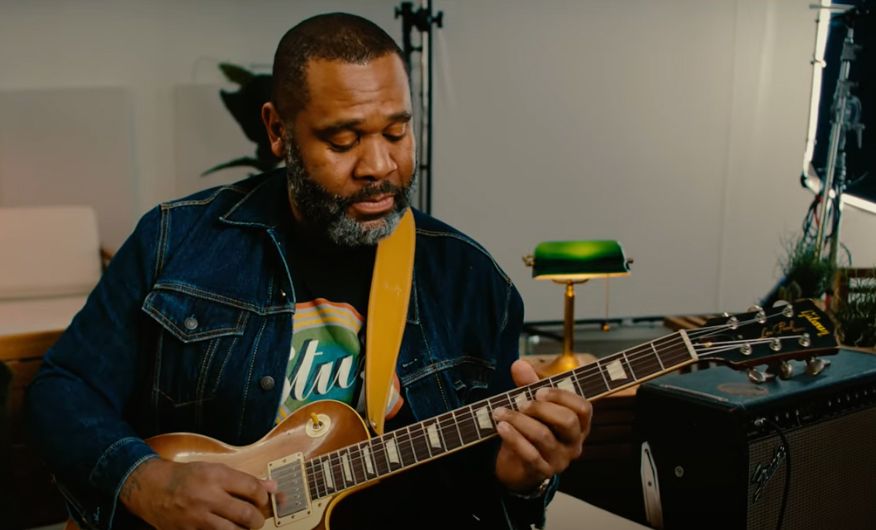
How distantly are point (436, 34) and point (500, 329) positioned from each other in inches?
129

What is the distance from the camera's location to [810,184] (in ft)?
15.1

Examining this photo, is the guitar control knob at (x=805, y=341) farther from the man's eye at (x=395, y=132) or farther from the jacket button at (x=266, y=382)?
the jacket button at (x=266, y=382)

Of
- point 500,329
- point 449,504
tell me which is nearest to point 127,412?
point 449,504

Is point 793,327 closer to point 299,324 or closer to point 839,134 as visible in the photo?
point 299,324

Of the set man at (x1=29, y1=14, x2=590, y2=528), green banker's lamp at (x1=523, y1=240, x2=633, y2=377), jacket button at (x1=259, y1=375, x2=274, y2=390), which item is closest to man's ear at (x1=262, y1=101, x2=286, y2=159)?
man at (x1=29, y1=14, x2=590, y2=528)

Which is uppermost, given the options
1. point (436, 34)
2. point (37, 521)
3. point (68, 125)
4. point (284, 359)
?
point (436, 34)

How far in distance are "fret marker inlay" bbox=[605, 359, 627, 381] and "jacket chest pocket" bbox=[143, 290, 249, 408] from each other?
74 cm

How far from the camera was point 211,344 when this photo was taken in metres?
1.43

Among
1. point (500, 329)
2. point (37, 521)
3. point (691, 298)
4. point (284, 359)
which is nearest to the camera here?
point (284, 359)

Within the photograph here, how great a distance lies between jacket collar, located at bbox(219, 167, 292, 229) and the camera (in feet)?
4.97

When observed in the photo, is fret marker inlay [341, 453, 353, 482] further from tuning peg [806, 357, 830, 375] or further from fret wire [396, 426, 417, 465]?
tuning peg [806, 357, 830, 375]

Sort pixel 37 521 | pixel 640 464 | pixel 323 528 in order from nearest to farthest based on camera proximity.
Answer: pixel 323 528 → pixel 640 464 → pixel 37 521

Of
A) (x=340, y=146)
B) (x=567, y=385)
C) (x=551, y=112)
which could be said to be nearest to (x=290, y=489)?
(x=567, y=385)

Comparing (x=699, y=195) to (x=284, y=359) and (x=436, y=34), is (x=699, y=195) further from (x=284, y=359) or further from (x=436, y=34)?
(x=284, y=359)
